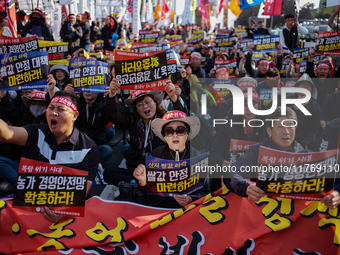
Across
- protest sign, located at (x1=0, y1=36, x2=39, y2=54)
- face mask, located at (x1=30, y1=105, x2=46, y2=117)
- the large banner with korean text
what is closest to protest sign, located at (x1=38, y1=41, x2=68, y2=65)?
protest sign, located at (x1=0, y1=36, x2=39, y2=54)

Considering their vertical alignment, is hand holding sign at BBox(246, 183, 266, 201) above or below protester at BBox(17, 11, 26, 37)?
below

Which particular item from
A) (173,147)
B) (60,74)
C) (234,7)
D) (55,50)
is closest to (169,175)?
(173,147)

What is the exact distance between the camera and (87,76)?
484cm

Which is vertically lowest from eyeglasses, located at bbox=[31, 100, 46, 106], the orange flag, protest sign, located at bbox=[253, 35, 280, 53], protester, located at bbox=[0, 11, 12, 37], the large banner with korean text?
the large banner with korean text

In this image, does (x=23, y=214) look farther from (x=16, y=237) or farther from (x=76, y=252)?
(x=76, y=252)

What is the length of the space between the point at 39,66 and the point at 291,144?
383 cm

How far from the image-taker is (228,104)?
221 inches

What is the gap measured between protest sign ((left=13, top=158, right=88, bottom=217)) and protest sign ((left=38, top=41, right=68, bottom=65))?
420 centimetres

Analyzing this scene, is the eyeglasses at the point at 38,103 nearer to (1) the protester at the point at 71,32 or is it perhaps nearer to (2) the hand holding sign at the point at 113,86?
(2) the hand holding sign at the point at 113,86

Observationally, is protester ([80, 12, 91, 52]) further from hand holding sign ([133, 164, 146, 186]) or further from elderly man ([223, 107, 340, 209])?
elderly man ([223, 107, 340, 209])

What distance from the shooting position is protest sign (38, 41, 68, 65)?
6.20 m

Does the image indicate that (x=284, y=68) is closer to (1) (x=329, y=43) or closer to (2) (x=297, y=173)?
(1) (x=329, y=43)

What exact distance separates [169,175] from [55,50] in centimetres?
448

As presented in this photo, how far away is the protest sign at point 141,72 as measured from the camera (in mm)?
4348
